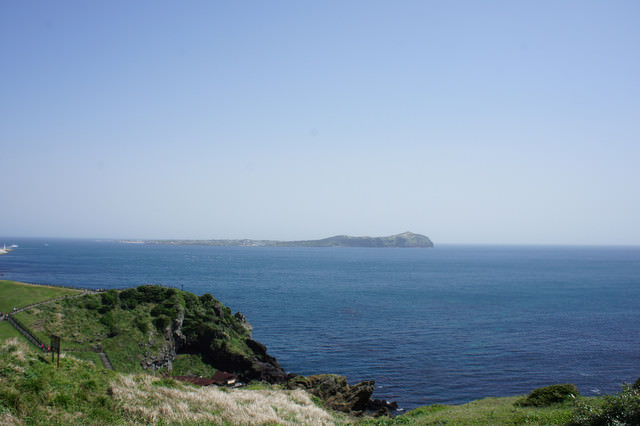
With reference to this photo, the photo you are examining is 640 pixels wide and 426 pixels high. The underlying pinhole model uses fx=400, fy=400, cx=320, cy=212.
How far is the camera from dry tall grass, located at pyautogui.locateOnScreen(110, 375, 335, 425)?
21119 millimetres

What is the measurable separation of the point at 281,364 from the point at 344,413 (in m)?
22.6

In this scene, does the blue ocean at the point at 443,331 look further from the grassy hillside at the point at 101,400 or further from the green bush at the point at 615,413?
the green bush at the point at 615,413

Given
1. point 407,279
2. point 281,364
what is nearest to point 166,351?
point 281,364

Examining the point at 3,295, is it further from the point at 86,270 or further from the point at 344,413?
the point at 86,270

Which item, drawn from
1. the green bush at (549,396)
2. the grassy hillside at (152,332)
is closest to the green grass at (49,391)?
the grassy hillside at (152,332)

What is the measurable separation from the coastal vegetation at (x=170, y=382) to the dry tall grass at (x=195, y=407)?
2.8 inches

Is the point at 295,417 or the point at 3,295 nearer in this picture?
the point at 295,417

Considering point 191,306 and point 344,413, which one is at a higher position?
A: point 191,306

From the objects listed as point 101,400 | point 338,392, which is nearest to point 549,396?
point 338,392

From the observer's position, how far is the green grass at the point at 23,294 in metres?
53.0

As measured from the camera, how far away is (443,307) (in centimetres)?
9806

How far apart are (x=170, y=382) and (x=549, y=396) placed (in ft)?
94.1

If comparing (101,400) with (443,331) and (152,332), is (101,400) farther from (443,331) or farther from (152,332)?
(443,331)

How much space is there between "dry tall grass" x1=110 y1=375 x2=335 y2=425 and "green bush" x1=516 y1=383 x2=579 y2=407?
1592cm
